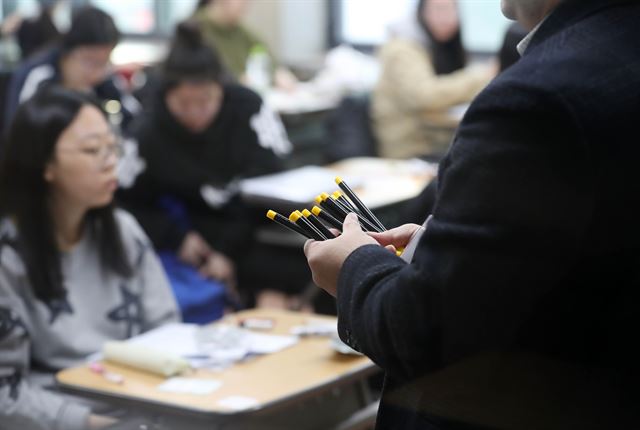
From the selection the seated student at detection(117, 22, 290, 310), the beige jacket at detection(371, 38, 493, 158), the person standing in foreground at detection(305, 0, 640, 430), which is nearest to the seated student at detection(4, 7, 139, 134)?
the seated student at detection(117, 22, 290, 310)

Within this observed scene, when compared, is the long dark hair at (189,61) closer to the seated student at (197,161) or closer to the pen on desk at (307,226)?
the seated student at (197,161)

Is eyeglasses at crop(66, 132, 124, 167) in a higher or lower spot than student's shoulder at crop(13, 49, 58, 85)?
higher

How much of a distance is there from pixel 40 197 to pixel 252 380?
78 cm

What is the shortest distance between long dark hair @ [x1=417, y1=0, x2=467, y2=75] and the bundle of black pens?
13.8 feet

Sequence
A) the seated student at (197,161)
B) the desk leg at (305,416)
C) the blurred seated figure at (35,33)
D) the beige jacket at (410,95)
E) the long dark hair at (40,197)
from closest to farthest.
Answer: the desk leg at (305,416) < the long dark hair at (40,197) < the seated student at (197,161) < the beige jacket at (410,95) < the blurred seated figure at (35,33)

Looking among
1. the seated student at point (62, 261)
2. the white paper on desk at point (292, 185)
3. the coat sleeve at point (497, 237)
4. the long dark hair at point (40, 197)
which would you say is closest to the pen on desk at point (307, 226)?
the coat sleeve at point (497, 237)

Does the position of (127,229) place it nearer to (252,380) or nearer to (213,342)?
(213,342)

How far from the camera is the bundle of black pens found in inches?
51.8

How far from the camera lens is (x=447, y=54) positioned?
564 centimetres

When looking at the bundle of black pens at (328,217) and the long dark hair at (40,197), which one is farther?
the long dark hair at (40,197)

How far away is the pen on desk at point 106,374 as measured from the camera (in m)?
2.34

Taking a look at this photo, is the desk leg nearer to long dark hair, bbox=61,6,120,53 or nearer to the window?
long dark hair, bbox=61,6,120,53

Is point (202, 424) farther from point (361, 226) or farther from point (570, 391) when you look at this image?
point (570, 391)

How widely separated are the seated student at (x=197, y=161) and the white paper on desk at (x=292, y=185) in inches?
3.7
